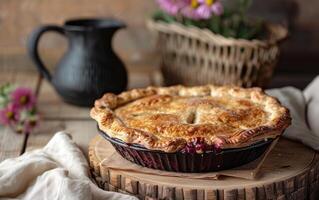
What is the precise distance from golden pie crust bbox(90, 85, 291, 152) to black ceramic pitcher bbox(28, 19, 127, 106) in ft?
1.10

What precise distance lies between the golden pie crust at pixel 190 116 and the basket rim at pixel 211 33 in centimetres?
33

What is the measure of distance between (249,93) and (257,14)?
3.58 ft

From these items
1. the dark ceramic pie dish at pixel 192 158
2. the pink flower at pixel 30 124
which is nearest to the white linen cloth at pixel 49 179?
the dark ceramic pie dish at pixel 192 158

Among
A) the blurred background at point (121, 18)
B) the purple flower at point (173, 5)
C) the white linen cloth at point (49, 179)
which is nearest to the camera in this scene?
the white linen cloth at point (49, 179)

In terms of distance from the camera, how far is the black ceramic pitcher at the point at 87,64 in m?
1.96

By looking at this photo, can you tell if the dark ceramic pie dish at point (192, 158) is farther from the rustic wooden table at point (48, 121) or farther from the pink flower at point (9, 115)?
the pink flower at point (9, 115)

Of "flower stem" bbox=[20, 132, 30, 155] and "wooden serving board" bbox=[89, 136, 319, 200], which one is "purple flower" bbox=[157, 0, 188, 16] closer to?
"flower stem" bbox=[20, 132, 30, 155]

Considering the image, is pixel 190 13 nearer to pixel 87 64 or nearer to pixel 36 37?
pixel 87 64

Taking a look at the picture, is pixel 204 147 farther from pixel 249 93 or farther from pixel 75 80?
pixel 75 80

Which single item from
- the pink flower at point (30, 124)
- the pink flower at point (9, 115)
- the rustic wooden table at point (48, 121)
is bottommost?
the rustic wooden table at point (48, 121)

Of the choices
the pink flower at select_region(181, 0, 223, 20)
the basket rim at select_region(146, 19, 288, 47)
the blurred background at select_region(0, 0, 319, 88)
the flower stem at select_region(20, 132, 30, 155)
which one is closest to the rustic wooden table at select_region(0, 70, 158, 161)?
the flower stem at select_region(20, 132, 30, 155)

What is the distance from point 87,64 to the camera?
6.45ft

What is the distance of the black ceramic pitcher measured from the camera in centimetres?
196

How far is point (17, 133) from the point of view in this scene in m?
1.78
